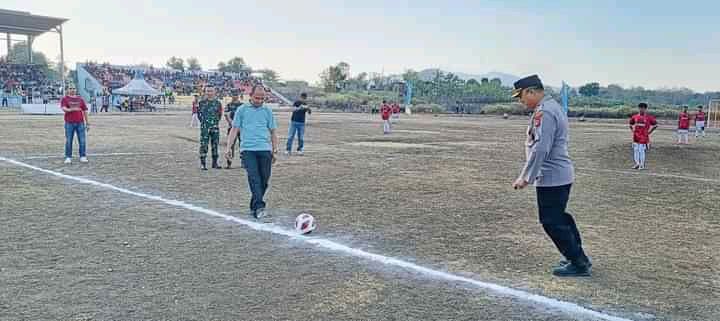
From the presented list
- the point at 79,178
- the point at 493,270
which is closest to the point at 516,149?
the point at 79,178

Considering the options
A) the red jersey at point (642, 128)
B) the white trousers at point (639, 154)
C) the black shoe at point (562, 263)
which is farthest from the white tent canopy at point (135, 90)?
the black shoe at point (562, 263)

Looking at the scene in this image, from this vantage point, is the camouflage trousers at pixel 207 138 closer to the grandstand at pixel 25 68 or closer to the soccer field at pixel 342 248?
the soccer field at pixel 342 248

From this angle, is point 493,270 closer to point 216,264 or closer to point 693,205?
point 216,264

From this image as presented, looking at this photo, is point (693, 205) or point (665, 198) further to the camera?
point (665, 198)

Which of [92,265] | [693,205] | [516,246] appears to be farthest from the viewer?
[693,205]

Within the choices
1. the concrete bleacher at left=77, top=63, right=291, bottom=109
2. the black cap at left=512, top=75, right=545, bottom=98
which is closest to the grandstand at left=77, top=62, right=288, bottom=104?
the concrete bleacher at left=77, top=63, right=291, bottom=109

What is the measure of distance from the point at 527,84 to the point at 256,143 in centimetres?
372

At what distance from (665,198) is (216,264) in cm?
782

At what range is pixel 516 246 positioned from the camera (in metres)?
6.64

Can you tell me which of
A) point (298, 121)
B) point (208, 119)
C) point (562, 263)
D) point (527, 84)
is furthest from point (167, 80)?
point (562, 263)

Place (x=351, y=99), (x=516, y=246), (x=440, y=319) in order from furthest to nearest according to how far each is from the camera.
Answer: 1. (x=351, y=99)
2. (x=516, y=246)
3. (x=440, y=319)

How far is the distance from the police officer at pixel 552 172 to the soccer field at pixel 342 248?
0.28m

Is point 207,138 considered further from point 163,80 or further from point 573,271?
point 163,80

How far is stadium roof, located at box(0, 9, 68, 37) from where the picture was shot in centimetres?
6178
